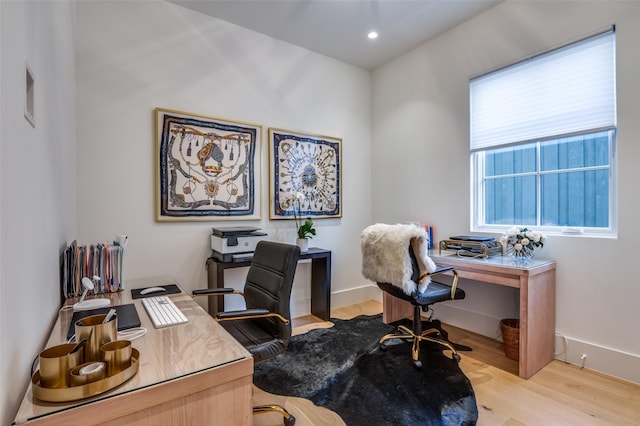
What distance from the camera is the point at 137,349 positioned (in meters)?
1.05

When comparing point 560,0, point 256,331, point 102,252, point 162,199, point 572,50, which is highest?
point 560,0

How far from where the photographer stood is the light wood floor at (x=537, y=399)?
174 centimetres

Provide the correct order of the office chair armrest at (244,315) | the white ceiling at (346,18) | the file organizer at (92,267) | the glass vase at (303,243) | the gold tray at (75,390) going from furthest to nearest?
the glass vase at (303,243) < the white ceiling at (346,18) < the file organizer at (92,267) < the office chair armrest at (244,315) < the gold tray at (75,390)

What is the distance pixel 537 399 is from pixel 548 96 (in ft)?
7.42

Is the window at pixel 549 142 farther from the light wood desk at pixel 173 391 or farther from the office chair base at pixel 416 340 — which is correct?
the light wood desk at pixel 173 391

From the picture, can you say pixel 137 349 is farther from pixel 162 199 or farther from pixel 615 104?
pixel 615 104

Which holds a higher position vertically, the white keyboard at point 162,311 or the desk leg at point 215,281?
the white keyboard at point 162,311

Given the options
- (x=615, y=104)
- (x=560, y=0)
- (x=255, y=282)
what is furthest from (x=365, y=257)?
(x=560, y=0)

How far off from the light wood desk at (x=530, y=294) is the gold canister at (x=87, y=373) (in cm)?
241

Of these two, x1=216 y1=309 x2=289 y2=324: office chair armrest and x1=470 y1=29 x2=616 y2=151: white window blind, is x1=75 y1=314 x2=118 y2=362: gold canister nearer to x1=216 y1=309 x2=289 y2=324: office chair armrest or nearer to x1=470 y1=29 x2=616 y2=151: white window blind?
x1=216 y1=309 x2=289 y2=324: office chair armrest

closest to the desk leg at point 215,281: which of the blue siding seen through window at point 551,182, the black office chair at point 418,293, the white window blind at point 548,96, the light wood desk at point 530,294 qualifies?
the black office chair at point 418,293

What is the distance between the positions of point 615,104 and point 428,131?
150cm

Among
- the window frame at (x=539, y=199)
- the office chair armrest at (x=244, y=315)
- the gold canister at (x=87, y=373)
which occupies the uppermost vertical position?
the window frame at (x=539, y=199)

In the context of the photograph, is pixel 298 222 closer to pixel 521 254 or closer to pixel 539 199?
pixel 521 254
